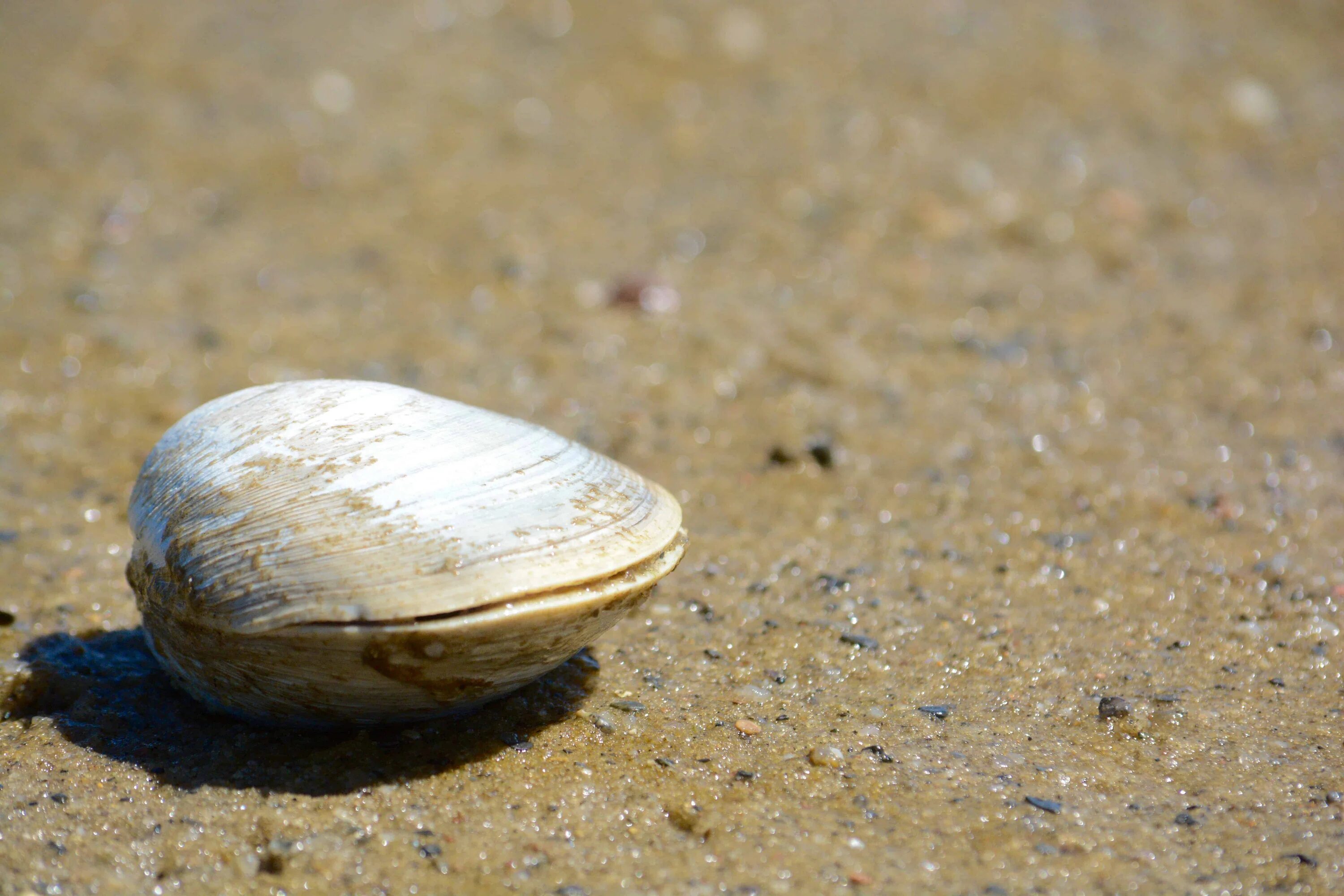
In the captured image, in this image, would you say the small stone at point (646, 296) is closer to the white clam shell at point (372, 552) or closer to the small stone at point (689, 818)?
the white clam shell at point (372, 552)

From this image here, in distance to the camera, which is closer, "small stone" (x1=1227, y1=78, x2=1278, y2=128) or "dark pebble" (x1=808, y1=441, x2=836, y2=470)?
"dark pebble" (x1=808, y1=441, x2=836, y2=470)

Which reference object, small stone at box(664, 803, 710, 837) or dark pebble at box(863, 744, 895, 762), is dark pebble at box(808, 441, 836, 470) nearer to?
dark pebble at box(863, 744, 895, 762)

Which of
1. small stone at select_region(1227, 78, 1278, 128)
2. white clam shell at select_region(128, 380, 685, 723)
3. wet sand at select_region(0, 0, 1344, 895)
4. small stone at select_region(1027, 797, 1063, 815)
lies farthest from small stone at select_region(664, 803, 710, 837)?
small stone at select_region(1227, 78, 1278, 128)

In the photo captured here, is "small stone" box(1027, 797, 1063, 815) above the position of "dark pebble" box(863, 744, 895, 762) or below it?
above

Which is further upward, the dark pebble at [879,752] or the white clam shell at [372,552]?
the white clam shell at [372,552]

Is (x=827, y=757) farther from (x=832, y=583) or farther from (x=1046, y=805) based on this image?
(x=832, y=583)

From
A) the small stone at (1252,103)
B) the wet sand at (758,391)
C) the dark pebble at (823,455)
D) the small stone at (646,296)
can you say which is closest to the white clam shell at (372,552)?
the wet sand at (758,391)
